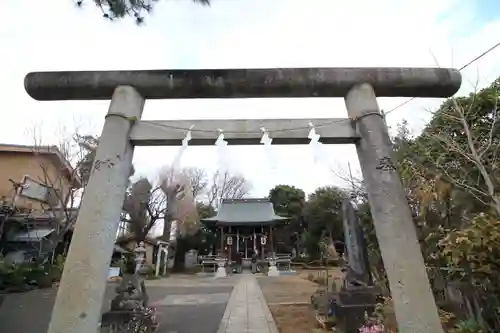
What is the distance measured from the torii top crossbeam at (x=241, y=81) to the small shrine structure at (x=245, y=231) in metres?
26.1

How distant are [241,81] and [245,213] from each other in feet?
93.1

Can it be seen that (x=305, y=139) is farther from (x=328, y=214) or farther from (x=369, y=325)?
(x=328, y=214)

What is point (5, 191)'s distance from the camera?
19.6 m

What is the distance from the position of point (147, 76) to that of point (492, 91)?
991 cm

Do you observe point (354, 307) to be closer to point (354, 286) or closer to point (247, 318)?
point (354, 286)

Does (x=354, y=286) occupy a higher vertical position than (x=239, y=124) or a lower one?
lower

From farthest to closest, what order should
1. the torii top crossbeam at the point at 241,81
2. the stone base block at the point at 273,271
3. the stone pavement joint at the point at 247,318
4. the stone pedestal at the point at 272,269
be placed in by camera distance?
the stone pedestal at the point at 272,269, the stone base block at the point at 273,271, the stone pavement joint at the point at 247,318, the torii top crossbeam at the point at 241,81

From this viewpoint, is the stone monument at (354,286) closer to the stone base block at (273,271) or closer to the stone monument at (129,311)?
the stone monument at (129,311)

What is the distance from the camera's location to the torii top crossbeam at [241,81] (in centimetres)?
338

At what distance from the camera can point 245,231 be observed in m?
30.1

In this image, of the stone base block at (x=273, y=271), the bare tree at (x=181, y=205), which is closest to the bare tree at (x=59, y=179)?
the bare tree at (x=181, y=205)

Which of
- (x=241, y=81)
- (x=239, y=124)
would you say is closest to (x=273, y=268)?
(x=239, y=124)

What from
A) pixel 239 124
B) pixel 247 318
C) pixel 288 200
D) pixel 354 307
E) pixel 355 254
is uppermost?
pixel 288 200

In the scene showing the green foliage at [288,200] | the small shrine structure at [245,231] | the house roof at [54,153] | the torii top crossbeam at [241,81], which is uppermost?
the green foliage at [288,200]
